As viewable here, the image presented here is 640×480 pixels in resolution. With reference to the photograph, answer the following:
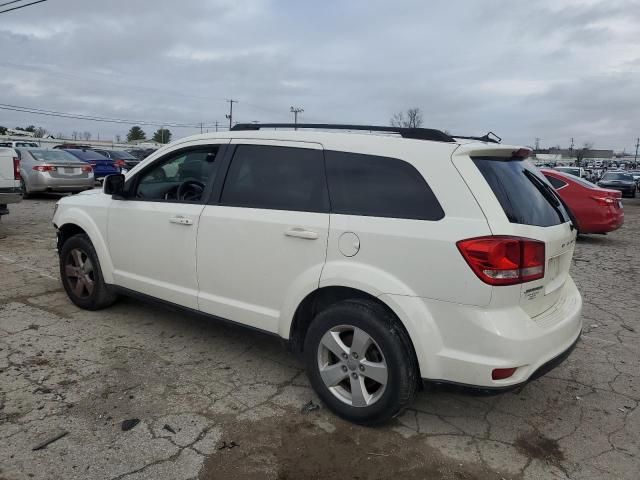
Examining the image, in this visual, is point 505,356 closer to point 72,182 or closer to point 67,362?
point 67,362

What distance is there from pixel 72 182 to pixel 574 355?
1349 cm

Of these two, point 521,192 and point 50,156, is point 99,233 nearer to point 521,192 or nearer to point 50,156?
point 521,192

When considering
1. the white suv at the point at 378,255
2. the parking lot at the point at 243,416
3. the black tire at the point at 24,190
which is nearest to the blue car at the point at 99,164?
the black tire at the point at 24,190

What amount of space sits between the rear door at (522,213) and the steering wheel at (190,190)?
6.85 ft

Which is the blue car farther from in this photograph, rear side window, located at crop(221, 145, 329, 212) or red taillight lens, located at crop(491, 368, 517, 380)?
red taillight lens, located at crop(491, 368, 517, 380)

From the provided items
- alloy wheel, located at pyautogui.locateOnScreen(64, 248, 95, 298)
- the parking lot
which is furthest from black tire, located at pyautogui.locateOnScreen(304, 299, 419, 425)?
alloy wheel, located at pyautogui.locateOnScreen(64, 248, 95, 298)

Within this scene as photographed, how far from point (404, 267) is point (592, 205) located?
9239 mm

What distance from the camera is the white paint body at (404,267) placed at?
2.69 meters

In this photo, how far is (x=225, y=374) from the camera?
3771 mm

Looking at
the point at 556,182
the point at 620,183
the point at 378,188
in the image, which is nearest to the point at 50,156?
the point at 556,182

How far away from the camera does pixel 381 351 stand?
9.52 ft

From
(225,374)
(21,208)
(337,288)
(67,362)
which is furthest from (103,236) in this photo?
(21,208)

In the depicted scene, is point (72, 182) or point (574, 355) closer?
point (574, 355)

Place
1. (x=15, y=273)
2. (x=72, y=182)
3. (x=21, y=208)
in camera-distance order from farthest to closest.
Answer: (x=72, y=182) → (x=21, y=208) → (x=15, y=273)
